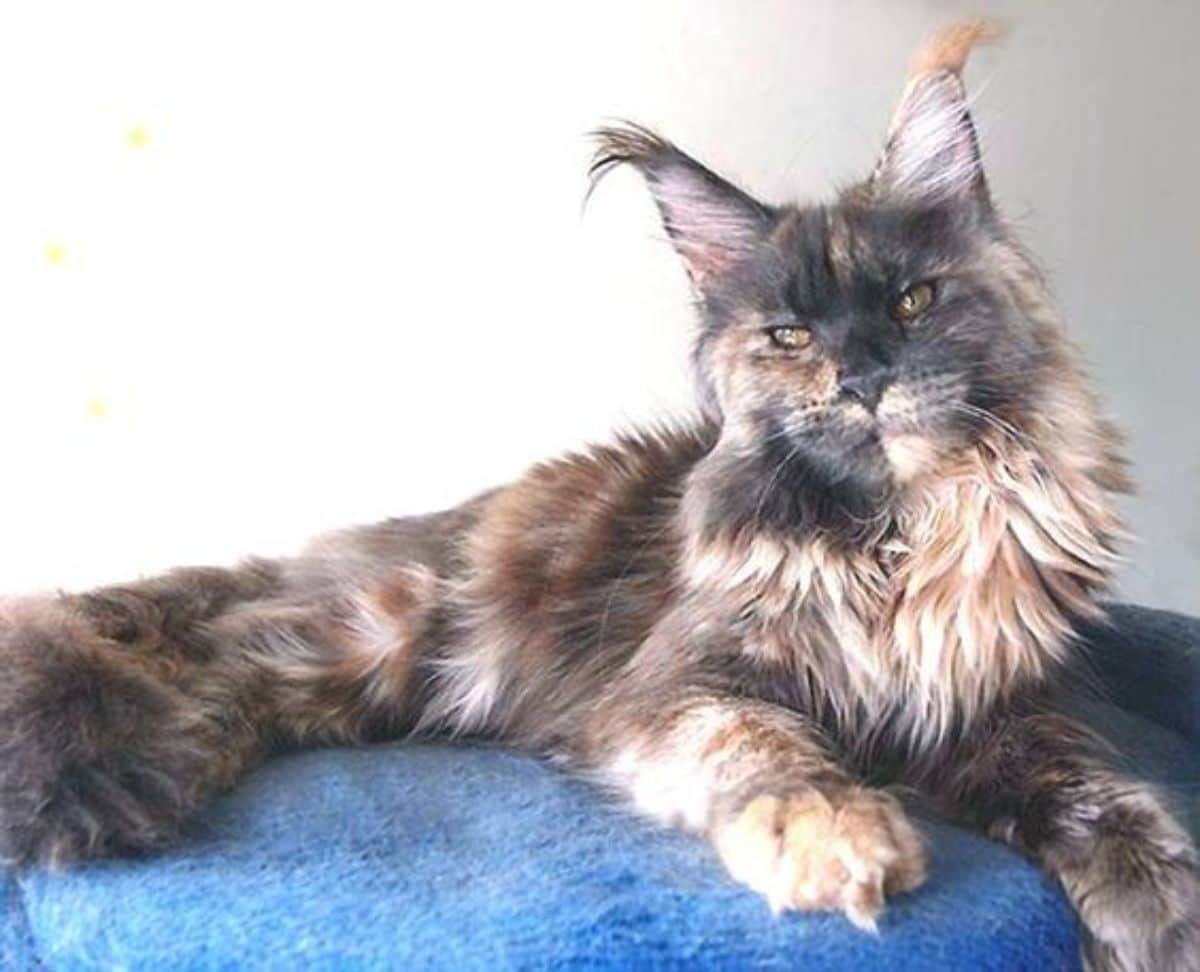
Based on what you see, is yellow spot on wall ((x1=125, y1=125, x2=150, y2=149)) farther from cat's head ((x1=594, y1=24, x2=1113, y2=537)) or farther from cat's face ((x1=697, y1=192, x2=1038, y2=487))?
cat's face ((x1=697, y1=192, x2=1038, y2=487))

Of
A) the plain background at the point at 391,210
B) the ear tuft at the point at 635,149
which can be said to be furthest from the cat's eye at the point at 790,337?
the plain background at the point at 391,210

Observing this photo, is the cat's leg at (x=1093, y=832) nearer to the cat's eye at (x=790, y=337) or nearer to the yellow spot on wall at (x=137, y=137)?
the cat's eye at (x=790, y=337)

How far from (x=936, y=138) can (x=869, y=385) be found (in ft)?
1.10

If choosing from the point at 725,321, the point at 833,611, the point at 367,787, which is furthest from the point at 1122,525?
the point at 367,787

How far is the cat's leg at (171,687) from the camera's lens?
48.7 inches

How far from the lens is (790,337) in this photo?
1502 millimetres

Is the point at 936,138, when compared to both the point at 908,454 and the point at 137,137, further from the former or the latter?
the point at 137,137

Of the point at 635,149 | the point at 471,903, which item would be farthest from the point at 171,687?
the point at 635,149

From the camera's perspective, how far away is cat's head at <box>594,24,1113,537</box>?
1.40 m

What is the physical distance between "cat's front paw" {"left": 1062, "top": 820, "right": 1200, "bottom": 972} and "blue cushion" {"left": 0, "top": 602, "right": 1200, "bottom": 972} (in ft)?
0.12

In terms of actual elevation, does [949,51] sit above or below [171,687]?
above

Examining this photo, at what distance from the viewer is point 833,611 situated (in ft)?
4.82

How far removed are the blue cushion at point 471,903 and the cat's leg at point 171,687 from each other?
0.14 ft

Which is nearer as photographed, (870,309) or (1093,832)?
(1093,832)
